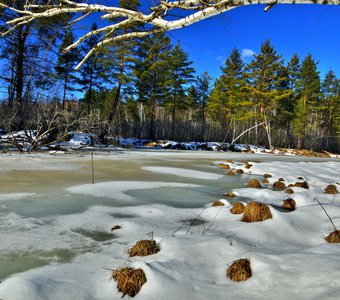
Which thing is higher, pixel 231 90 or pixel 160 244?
pixel 231 90

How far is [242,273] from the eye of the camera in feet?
3.84

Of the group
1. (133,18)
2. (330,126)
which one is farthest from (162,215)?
(330,126)

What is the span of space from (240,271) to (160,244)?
522 mm

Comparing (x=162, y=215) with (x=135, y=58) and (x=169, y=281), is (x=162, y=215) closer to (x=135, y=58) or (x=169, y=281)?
Result: (x=169, y=281)

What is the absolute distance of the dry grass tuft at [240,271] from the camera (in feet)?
3.83

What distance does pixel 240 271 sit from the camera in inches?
46.3

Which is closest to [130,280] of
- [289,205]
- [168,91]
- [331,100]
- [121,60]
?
[289,205]

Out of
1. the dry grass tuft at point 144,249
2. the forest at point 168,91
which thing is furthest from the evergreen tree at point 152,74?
the dry grass tuft at point 144,249

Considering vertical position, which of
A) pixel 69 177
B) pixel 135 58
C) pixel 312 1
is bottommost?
pixel 69 177

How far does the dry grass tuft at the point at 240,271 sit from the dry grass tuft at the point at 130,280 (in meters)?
0.39

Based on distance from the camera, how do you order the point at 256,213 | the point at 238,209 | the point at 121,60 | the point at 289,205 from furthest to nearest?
1. the point at 121,60
2. the point at 289,205
3. the point at 238,209
4. the point at 256,213

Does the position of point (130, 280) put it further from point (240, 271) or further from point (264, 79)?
point (264, 79)

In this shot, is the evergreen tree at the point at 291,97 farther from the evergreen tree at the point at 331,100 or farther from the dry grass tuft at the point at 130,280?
the dry grass tuft at the point at 130,280

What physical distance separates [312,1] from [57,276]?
2077 millimetres
